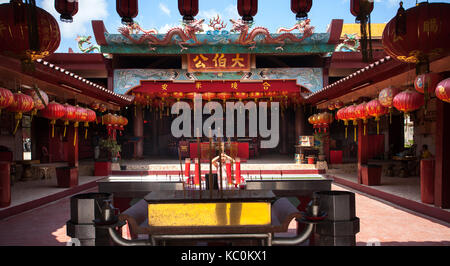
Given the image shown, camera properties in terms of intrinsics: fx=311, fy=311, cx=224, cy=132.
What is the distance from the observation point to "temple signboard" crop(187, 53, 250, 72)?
421 inches

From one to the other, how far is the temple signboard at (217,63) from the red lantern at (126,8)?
800 centimetres

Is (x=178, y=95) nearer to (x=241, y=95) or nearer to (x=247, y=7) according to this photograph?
(x=241, y=95)

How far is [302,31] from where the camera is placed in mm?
10406

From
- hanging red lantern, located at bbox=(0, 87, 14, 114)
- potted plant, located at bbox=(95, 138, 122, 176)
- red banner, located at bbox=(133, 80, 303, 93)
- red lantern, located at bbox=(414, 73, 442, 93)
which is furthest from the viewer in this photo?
red banner, located at bbox=(133, 80, 303, 93)

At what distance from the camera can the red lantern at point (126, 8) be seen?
2.71 m

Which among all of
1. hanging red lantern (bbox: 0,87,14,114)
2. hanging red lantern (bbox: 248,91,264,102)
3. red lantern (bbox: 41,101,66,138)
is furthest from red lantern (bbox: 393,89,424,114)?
hanging red lantern (bbox: 248,91,264,102)

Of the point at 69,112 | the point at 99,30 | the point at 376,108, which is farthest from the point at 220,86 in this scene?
the point at 376,108

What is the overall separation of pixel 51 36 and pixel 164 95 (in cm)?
951

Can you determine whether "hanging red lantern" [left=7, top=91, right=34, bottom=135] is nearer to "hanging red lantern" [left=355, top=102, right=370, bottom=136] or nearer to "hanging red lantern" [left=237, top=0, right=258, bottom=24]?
"hanging red lantern" [left=237, top=0, right=258, bottom=24]

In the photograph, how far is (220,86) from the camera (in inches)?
443

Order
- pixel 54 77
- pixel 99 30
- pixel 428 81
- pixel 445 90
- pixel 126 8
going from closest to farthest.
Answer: pixel 126 8 → pixel 445 90 → pixel 428 81 → pixel 54 77 → pixel 99 30

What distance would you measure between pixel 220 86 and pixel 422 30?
888cm

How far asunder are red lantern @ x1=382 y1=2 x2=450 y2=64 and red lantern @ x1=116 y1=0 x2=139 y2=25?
7.32 feet

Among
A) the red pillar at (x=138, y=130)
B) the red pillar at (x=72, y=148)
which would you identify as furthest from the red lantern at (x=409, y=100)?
the red pillar at (x=138, y=130)
